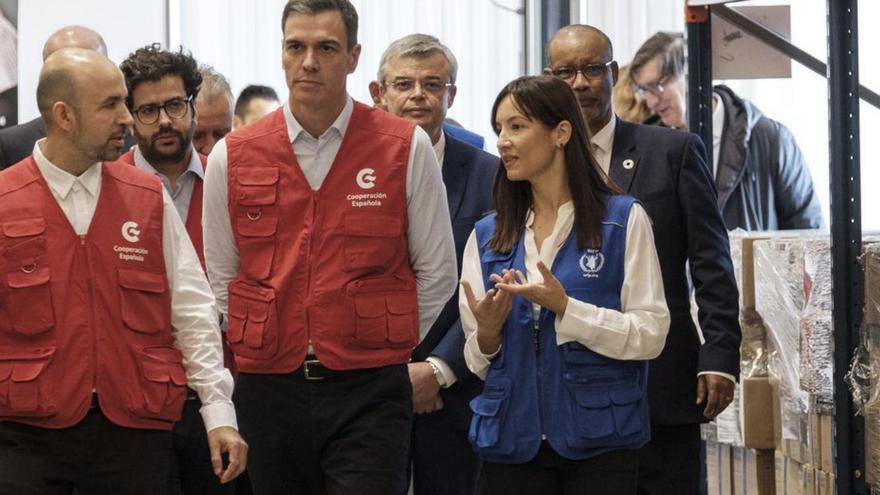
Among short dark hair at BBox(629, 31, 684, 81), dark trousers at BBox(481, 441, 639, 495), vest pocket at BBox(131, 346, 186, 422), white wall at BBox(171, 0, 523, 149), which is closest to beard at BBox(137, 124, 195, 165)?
vest pocket at BBox(131, 346, 186, 422)

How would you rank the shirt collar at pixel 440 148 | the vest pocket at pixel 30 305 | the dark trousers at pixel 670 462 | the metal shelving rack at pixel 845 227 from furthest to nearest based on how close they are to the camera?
the shirt collar at pixel 440 148
the metal shelving rack at pixel 845 227
the dark trousers at pixel 670 462
the vest pocket at pixel 30 305

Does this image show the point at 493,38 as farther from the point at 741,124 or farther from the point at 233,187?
the point at 233,187

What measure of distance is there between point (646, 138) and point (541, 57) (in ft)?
13.0

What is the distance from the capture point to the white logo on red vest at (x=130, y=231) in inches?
119

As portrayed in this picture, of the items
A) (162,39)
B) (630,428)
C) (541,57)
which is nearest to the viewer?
(630,428)

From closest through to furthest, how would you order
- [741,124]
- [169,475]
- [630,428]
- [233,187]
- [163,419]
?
[630,428], [163,419], [233,187], [169,475], [741,124]

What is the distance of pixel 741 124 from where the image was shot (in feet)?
17.5

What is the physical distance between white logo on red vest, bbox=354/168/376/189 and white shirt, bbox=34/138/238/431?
0.42m

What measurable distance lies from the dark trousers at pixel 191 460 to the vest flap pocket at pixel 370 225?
76 cm

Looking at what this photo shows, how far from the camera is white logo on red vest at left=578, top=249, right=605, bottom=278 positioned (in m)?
2.92

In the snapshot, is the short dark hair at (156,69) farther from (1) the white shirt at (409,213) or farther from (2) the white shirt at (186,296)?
(2) the white shirt at (186,296)

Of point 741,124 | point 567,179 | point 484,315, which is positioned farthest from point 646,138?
point 741,124

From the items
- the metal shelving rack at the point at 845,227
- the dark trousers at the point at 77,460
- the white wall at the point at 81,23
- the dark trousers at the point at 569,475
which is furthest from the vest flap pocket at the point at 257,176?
the white wall at the point at 81,23

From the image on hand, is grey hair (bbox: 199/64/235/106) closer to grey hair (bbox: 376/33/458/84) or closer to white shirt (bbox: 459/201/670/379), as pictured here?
grey hair (bbox: 376/33/458/84)
